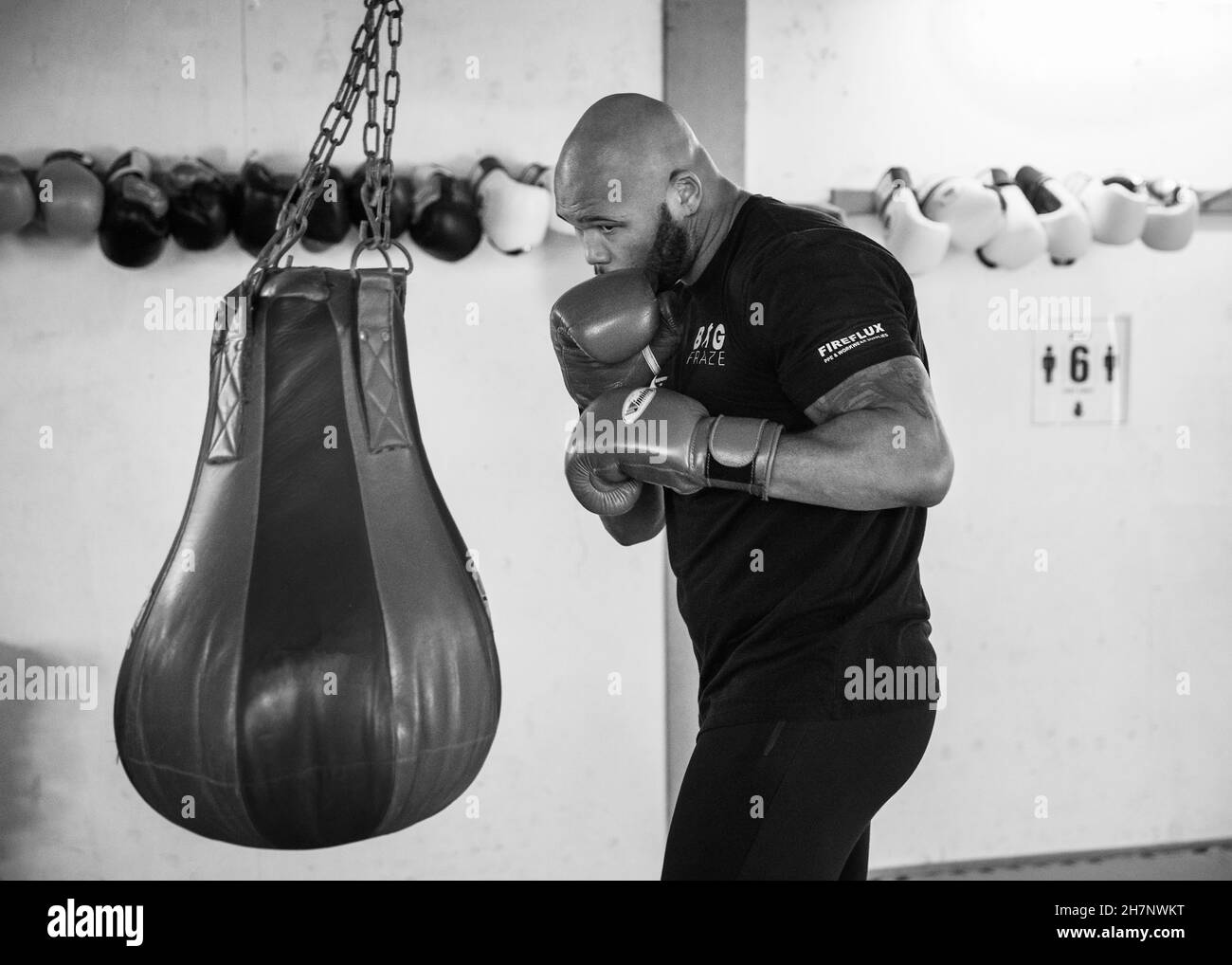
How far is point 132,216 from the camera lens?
225cm

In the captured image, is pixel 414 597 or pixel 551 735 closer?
pixel 414 597

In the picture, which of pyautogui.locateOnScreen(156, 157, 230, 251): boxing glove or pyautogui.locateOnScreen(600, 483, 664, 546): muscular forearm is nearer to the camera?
pyautogui.locateOnScreen(600, 483, 664, 546): muscular forearm

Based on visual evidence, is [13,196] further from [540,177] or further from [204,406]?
[540,177]

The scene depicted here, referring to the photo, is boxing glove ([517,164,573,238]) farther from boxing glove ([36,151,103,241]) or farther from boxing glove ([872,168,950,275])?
boxing glove ([36,151,103,241])

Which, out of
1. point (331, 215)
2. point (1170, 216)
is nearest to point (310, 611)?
point (331, 215)

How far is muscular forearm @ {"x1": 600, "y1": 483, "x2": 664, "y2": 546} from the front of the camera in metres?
1.66

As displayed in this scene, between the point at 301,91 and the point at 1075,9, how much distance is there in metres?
1.98

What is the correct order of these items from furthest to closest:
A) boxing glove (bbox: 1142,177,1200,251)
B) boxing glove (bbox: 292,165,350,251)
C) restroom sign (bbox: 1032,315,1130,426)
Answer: restroom sign (bbox: 1032,315,1130,426) → boxing glove (bbox: 1142,177,1200,251) → boxing glove (bbox: 292,165,350,251)

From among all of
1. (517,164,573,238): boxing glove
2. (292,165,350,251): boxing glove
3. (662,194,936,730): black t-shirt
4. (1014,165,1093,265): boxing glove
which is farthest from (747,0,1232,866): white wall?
(662,194,936,730): black t-shirt

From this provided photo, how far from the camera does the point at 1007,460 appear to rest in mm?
2938

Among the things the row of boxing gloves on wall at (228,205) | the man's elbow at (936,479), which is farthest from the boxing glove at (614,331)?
the row of boxing gloves on wall at (228,205)

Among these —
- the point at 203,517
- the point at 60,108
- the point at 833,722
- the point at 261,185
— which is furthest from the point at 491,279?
the point at 833,722

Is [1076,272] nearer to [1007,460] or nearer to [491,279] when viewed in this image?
[1007,460]
